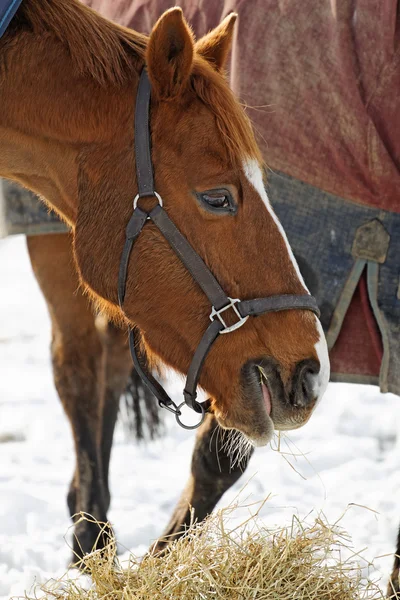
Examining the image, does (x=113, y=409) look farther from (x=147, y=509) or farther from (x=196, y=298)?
(x=196, y=298)

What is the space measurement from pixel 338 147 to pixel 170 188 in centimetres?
79

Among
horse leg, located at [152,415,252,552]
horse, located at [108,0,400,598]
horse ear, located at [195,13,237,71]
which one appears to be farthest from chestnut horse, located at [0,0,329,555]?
horse leg, located at [152,415,252,552]

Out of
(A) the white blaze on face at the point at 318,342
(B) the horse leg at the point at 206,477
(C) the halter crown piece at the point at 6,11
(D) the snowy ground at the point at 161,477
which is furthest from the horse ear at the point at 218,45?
(D) the snowy ground at the point at 161,477

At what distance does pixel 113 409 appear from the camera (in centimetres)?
340

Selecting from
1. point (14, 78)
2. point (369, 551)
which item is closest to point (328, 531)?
point (369, 551)

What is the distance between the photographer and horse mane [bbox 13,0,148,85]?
6.62ft

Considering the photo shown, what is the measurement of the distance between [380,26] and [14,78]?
113 centimetres

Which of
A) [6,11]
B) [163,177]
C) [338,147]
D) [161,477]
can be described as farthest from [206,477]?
[6,11]

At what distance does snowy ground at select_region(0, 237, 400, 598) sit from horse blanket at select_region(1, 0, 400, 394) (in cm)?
71

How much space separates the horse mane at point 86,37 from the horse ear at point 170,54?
0.12 m

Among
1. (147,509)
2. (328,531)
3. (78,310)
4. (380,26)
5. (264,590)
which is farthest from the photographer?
(147,509)

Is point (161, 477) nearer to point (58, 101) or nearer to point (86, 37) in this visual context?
point (58, 101)

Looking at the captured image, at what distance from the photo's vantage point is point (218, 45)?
2.21m

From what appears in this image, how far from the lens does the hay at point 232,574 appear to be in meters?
2.01
